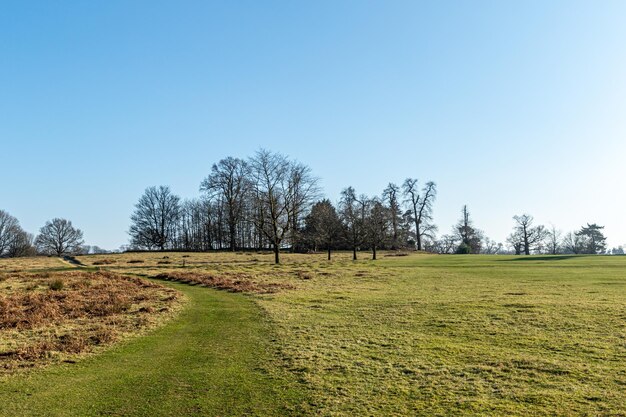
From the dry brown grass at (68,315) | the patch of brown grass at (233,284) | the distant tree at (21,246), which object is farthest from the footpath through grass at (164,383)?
the distant tree at (21,246)

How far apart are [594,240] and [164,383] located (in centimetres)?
13268

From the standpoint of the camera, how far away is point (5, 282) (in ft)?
104

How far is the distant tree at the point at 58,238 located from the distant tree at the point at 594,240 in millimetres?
131101

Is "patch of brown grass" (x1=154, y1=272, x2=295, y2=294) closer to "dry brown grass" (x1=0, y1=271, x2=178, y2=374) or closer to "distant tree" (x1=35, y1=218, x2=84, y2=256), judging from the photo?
"dry brown grass" (x1=0, y1=271, x2=178, y2=374)

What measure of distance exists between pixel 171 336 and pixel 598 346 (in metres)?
13.2

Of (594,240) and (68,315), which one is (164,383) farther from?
(594,240)

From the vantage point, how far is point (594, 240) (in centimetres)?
11794

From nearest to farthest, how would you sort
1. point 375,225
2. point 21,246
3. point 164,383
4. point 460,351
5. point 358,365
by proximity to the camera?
1. point 164,383
2. point 358,365
3. point 460,351
4. point 375,225
5. point 21,246

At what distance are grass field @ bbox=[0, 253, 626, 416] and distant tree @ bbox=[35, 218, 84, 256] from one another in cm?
10399

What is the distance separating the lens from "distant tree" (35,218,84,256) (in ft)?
356

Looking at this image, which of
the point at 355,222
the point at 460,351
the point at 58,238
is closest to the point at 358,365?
the point at 460,351

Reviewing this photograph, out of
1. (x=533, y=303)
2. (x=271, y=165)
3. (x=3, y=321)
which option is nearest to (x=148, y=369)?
(x=3, y=321)

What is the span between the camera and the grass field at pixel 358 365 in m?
8.63

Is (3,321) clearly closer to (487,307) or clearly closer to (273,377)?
(273,377)
